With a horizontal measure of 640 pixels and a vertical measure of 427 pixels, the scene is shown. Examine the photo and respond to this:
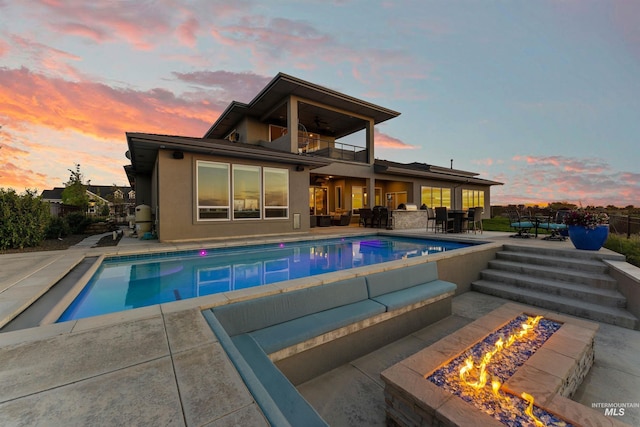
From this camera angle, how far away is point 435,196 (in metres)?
19.3

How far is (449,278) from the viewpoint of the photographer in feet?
17.1

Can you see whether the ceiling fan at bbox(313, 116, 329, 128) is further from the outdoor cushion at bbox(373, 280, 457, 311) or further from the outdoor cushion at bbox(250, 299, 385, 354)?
the outdoor cushion at bbox(250, 299, 385, 354)

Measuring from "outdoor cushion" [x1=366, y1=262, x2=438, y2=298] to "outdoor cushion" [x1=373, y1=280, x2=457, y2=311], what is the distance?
0.23 ft

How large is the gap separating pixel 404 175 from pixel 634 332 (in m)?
13.6

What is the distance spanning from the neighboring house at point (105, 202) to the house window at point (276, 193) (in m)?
7.13

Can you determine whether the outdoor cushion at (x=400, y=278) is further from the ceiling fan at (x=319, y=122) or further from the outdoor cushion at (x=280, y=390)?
the ceiling fan at (x=319, y=122)

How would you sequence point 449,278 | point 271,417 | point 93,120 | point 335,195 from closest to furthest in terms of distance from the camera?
point 271,417
point 449,278
point 93,120
point 335,195

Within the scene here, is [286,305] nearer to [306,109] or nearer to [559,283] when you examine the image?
[559,283]

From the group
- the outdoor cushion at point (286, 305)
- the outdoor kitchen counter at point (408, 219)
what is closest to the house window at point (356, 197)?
the outdoor kitchen counter at point (408, 219)

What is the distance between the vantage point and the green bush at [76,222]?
1159 centimetres

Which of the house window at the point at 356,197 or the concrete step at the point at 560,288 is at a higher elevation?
the house window at the point at 356,197

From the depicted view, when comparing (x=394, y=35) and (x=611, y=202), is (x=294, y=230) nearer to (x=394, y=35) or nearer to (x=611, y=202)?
(x=394, y=35)

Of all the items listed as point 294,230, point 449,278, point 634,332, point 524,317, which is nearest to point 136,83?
point 294,230

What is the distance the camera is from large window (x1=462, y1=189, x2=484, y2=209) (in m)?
22.0
